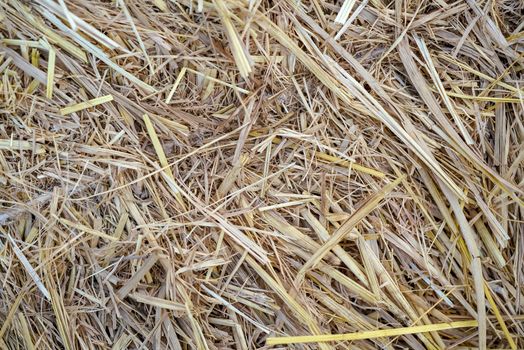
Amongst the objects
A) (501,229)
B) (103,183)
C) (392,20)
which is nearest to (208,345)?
(103,183)

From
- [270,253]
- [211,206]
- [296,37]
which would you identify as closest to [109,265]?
[211,206]

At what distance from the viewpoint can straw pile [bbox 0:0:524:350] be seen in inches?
46.7

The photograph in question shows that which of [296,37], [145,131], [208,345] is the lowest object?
[208,345]

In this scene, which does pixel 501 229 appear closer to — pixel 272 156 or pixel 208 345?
pixel 272 156

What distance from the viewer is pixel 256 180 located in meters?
1.21

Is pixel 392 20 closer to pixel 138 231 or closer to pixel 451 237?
pixel 451 237

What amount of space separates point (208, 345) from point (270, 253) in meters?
0.25

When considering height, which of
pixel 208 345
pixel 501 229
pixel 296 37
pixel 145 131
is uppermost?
pixel 296 37

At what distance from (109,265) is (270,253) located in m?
0.37

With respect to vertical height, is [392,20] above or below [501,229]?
above

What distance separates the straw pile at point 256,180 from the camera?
1.19 m

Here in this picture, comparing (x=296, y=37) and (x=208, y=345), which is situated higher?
(x=296, y=37)

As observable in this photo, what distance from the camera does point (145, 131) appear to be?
1.22 meters

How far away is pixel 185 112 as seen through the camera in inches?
47.9
